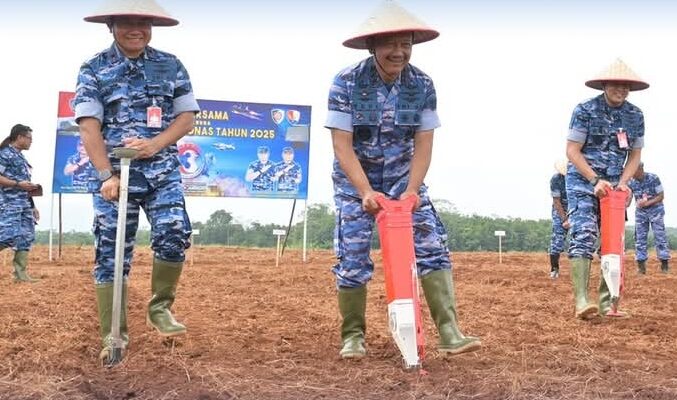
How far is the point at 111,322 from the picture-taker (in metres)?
5.11

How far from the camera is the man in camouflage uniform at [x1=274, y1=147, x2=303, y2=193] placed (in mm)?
18188

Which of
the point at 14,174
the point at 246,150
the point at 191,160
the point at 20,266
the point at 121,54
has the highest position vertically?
the point at 246,150

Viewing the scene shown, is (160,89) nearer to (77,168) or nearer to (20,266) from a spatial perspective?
(20,266)

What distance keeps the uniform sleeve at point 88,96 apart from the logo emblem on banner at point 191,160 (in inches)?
512

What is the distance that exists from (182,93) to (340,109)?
3.24 ft

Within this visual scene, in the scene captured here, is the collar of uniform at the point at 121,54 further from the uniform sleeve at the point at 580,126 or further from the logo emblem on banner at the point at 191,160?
the logo emblem on banner at the point at 191,160

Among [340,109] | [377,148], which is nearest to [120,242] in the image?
[340,109]

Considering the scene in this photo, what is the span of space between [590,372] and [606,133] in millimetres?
3108

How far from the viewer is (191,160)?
1805 cm

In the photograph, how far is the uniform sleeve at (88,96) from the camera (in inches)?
196

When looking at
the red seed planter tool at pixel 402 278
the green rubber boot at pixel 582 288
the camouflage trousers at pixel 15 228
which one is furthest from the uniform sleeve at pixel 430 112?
the camouflage trousers at pixel 15 228

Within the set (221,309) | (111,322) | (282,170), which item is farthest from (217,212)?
(111,322)

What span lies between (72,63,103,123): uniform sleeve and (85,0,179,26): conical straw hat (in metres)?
0.29

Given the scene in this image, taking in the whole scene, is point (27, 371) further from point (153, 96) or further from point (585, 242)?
point (585, 242)
